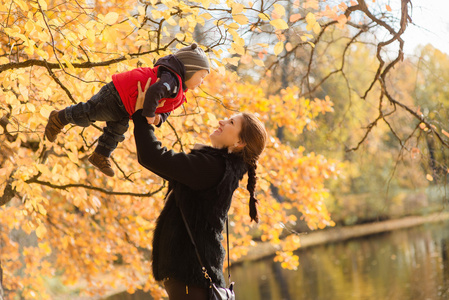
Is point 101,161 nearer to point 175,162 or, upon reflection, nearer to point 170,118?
point 175,162

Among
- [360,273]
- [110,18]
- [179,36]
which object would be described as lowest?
[110,18]

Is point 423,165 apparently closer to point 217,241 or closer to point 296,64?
point 296,64

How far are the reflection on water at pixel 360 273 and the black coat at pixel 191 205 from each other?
339 inches

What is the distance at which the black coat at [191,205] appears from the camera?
84.2 inches

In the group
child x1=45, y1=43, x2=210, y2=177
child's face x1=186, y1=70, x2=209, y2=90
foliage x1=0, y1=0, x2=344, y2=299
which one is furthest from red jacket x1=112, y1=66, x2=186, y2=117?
foliage x1=0, y1=0, x2=344, y2=299

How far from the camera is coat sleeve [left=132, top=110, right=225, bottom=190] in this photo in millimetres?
2094

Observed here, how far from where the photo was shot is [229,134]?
7.66ft

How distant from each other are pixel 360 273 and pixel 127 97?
11.9 meters

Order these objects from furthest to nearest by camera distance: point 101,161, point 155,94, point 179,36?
1. point 179,36
2. point 101,161
3. point 155,94

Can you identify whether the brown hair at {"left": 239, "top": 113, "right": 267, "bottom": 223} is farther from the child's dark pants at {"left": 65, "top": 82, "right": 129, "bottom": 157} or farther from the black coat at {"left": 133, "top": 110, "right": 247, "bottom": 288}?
the child's dark pants at {"left": 65, "top": 82, "right": 129, "bottom": 157}

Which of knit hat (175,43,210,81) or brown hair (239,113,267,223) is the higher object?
knit hat (175,43,210,81)

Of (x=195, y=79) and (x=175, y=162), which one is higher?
(x=195, y=79)

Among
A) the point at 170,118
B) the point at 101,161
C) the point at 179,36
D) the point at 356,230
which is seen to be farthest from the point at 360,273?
the point at 101,161

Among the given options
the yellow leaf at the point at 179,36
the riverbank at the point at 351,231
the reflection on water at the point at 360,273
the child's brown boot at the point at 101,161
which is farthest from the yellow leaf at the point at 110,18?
the riverbank at the point at 351,231
